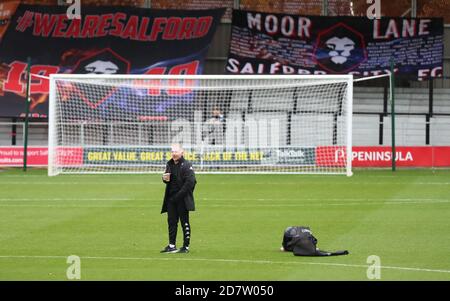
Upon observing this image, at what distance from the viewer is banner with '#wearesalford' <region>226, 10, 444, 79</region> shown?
42312mm

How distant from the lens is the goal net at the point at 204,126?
3475cm

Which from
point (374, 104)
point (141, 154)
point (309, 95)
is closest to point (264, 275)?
point (141, 154)

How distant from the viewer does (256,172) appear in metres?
32.8

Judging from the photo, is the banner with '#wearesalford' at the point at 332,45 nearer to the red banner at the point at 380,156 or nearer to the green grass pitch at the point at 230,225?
the red banner at the point at 380,156

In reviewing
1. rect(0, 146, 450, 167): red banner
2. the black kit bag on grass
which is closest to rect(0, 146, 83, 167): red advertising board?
rect(0, 146, 450, 167): red banner

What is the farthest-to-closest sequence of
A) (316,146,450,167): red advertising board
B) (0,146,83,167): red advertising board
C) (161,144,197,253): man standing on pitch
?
(316,146,450,167): red advertising board → (0,146,83,167): red advertising board → (161,144,197,253): man standing on pitch

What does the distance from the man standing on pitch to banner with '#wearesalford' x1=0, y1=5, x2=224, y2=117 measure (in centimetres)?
2553

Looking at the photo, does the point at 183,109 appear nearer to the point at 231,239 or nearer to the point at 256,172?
the point at 256,172

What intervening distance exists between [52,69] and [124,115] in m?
5.21

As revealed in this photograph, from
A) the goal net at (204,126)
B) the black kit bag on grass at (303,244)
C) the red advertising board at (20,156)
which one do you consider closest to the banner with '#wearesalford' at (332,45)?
the goal net at (204,126)

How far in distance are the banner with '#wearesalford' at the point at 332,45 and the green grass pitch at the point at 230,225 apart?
30.0 ft

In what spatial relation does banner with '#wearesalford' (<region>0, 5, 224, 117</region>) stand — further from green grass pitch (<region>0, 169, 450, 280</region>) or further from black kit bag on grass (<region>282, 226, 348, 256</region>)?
black kit bag on grass (<region>282, 226, 348, 256</region>)

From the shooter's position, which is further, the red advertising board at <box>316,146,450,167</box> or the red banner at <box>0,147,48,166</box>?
the red advertising board at <box>316,146,450,167</box>

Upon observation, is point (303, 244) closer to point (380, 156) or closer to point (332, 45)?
point (380, 156)
